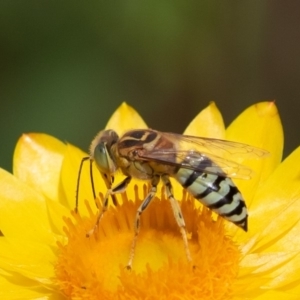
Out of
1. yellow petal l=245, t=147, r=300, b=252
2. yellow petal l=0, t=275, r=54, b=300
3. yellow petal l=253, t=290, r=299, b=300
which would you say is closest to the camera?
yellow petal l=253, t=290, r=299, b=300

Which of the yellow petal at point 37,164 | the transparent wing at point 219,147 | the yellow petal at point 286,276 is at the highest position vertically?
Result: the transparent wing at point 219,147

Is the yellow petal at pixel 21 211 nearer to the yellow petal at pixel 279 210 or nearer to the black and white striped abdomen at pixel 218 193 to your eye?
the black and white striped abdomen at pixel 218 193

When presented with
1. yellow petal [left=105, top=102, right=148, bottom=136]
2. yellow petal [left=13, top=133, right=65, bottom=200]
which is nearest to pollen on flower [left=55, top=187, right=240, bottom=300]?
yellow petal [left=13, top=133, right=65, bottom=200]

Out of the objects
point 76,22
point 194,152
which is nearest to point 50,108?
point 76,22

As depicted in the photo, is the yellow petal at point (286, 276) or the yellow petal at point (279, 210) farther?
the yellow petal at point (279, 210)

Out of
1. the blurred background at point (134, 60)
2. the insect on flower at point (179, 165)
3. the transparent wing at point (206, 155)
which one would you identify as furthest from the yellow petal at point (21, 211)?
the blurred background at point (134, 60)

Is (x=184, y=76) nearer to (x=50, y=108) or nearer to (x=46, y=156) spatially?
(x=50, y=108)

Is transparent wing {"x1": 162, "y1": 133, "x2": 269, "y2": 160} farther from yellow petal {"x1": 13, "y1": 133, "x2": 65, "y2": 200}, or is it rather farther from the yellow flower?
yellow petal {"x1": 13, "y1": 133, "x2": 65, "y2": 200}
